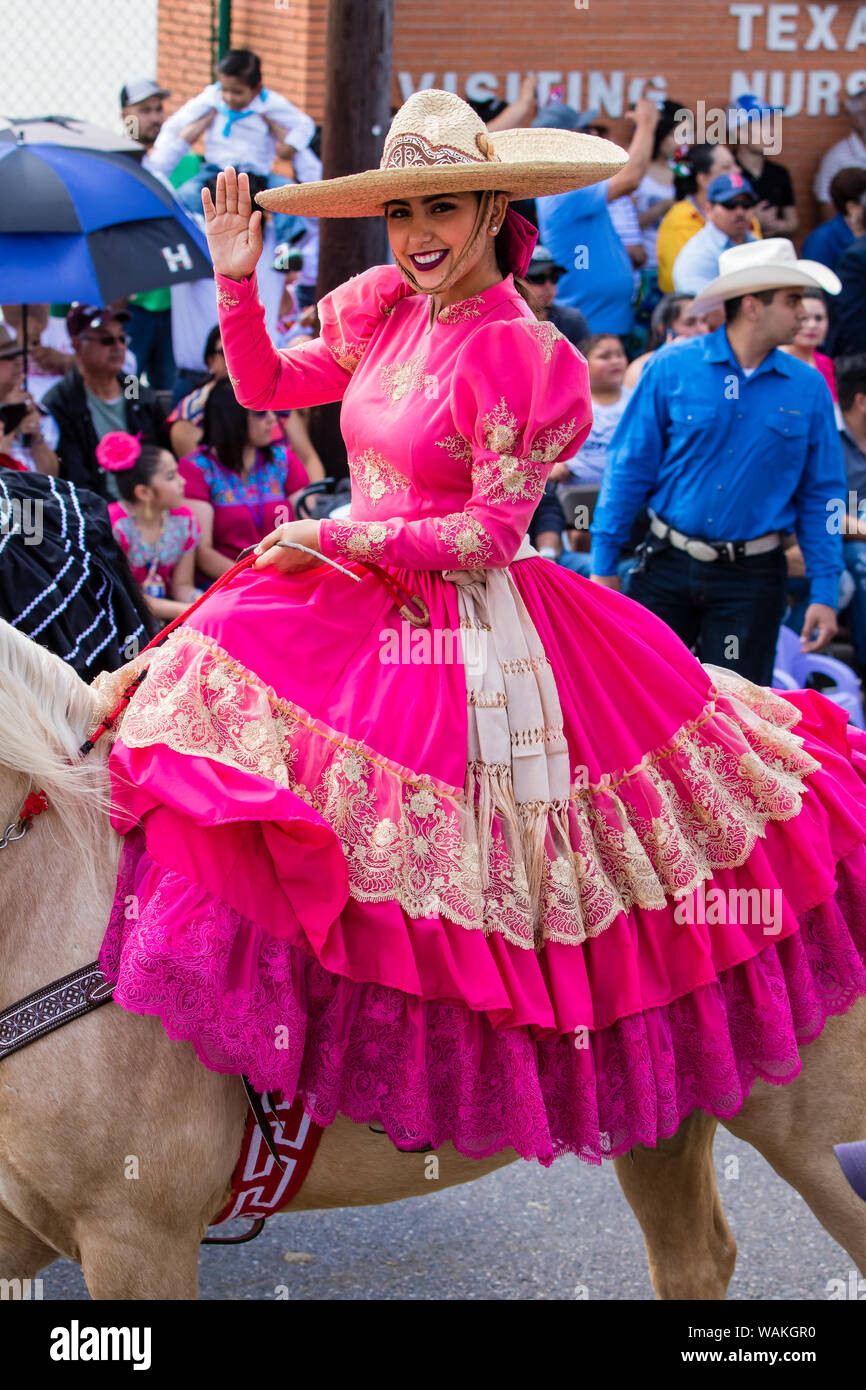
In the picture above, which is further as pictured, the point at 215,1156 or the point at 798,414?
the point at 798,414

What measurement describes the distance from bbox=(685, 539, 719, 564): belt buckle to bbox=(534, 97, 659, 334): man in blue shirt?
11.4 feet

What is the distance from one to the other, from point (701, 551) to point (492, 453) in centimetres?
322

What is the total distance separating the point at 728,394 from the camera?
5457mm

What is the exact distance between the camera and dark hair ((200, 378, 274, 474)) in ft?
20.5

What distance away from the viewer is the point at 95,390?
6566 millimetres

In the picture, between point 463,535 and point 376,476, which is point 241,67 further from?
point 463,535

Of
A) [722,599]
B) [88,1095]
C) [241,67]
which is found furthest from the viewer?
[241,67]

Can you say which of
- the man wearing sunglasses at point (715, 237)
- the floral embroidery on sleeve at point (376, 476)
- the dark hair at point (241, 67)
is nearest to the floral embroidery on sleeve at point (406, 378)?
the floral embroidery on sleeve at point (376, 476)

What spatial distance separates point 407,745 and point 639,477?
3.42 metres

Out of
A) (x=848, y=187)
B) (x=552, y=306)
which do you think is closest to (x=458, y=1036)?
(x=552, y=306)

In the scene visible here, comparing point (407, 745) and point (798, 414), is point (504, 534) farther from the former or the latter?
point (798, 414)
